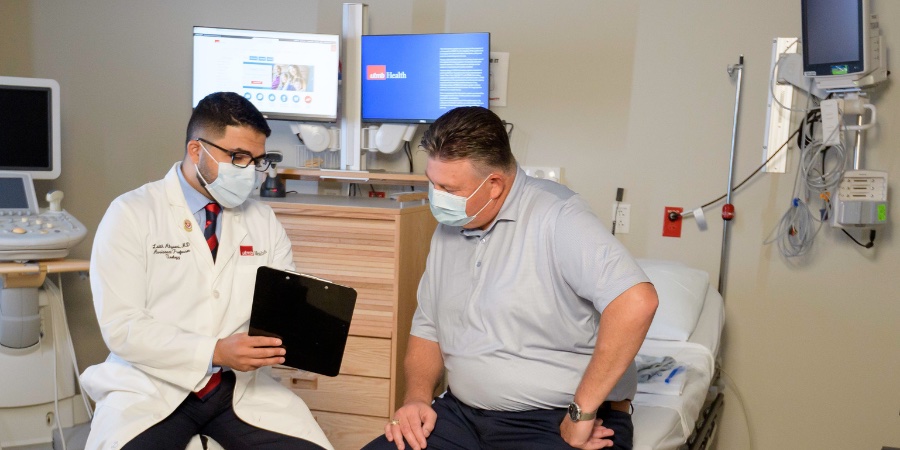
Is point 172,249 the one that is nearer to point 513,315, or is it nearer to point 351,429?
point 513,315

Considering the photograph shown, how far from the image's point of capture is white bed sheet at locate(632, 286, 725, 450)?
1837 millimetres

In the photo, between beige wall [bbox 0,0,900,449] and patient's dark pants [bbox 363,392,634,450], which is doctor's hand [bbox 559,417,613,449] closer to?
patient's dark pants [bbox 363,392,634,450]

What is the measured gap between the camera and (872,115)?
2.63 meters

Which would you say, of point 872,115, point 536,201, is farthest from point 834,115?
point 536,201

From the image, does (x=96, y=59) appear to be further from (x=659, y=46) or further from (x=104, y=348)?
(x=659, y=46)

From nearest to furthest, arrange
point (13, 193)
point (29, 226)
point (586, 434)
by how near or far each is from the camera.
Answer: point (586, 434), point (29, 226), point (13, 193)

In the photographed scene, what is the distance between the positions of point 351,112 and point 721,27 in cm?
147

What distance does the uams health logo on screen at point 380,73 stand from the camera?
3105mm

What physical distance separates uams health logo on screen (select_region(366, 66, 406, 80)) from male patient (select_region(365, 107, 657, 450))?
1453 millimetres

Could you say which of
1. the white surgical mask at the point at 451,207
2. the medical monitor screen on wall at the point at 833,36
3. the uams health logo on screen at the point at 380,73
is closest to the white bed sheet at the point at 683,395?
the white surgical mask at the point at 451,207

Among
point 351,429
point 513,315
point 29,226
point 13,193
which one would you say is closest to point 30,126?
point 13,193

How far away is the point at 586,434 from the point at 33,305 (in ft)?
6.62

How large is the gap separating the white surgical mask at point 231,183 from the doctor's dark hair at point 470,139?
0.47 meters

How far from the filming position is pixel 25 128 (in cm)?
286
